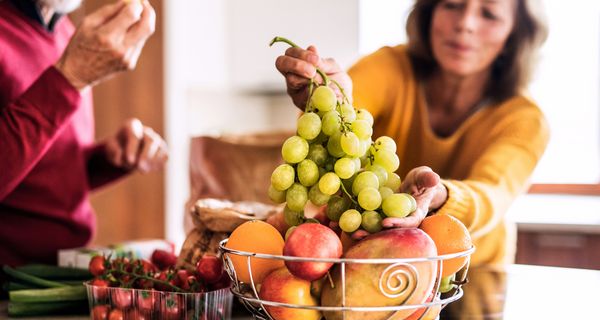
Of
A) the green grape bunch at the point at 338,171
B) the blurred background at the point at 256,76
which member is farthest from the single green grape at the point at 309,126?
the blurred background at the point at 256,76

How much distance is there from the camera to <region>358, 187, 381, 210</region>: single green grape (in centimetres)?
71

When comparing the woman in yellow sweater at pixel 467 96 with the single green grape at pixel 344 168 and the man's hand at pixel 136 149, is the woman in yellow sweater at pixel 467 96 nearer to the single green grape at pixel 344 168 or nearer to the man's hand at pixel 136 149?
the man's hand at pixel 136 149

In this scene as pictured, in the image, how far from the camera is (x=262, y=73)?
12.5 feet

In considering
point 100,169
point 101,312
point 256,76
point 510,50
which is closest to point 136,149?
point 100,169

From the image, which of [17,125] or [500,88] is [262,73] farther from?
[17,125]

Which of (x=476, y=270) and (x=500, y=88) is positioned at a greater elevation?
(x=500, y=88)

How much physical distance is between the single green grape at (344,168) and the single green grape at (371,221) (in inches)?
1.8

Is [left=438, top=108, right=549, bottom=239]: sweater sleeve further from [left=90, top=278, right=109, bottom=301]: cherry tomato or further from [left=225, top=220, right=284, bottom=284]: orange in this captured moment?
[left=90, top=278, right=109, bottom=301]: cherry tomato

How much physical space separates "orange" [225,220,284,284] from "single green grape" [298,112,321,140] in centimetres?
12

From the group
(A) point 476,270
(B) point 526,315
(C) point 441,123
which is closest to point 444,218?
(B) point 526,315

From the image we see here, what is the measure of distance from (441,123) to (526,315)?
753mm

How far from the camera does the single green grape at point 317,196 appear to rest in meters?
0.74

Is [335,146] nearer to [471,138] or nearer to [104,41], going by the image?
[104,41]

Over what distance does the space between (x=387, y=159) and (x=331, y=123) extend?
0.26 feet
